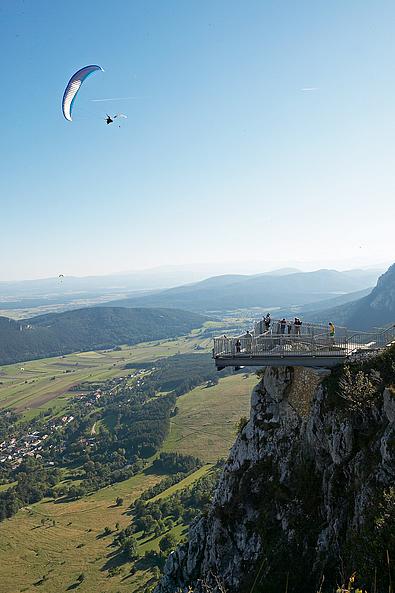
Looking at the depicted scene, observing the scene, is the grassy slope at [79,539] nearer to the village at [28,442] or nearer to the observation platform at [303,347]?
the village at [28,442]

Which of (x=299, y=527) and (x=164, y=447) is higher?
(x=299, y=527)

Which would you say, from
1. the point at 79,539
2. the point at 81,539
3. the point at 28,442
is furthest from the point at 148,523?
the point at 28,442

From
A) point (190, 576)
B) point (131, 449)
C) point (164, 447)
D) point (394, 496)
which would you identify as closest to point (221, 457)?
point (164, 447)

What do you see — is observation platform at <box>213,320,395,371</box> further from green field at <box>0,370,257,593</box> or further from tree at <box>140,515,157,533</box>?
tree at <box>140,515,157,533</box>

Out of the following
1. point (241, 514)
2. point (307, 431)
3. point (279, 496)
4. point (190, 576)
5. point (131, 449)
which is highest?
point (307, 431)

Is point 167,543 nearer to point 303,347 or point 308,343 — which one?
point 303,347

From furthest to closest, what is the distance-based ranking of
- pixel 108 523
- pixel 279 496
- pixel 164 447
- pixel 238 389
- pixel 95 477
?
pixel 238 389, pixel 164 447, pixel 95 477, pixel 108 523, pixel 279 496

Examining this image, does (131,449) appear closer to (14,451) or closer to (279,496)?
(14,451)
